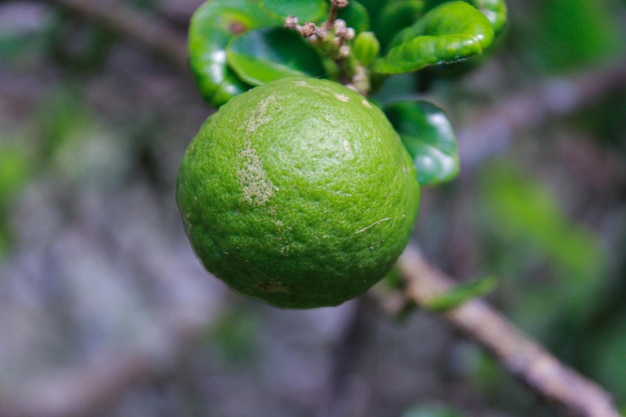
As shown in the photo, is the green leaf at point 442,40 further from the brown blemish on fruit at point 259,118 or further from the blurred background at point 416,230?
the blurred background at point 416,230

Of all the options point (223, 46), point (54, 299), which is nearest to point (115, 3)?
point (223, 46)

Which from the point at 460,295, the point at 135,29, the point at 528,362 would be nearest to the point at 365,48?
the point at 460,295

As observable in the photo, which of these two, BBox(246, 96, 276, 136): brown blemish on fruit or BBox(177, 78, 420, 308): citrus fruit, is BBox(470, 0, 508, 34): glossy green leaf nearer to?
BBox(177, 78, 420, 308): citrus fruit

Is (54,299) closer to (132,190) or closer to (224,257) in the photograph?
(132,190)

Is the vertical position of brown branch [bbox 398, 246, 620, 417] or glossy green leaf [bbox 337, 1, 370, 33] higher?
glossy green leaf [bbox 337, 1, 370, 33]

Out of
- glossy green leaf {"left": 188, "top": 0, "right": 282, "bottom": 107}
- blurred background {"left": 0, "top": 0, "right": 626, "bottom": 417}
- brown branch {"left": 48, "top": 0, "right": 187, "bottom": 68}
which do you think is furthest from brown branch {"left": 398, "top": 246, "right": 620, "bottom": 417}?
brown branch {"left": 48, "top": 0, "right": 187, "bottom": 68}

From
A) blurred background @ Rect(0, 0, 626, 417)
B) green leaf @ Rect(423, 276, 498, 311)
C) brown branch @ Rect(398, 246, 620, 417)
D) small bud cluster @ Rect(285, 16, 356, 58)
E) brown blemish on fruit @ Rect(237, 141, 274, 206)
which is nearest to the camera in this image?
brown blemish on fruit @ Rect(237, 141, 274, 206)
